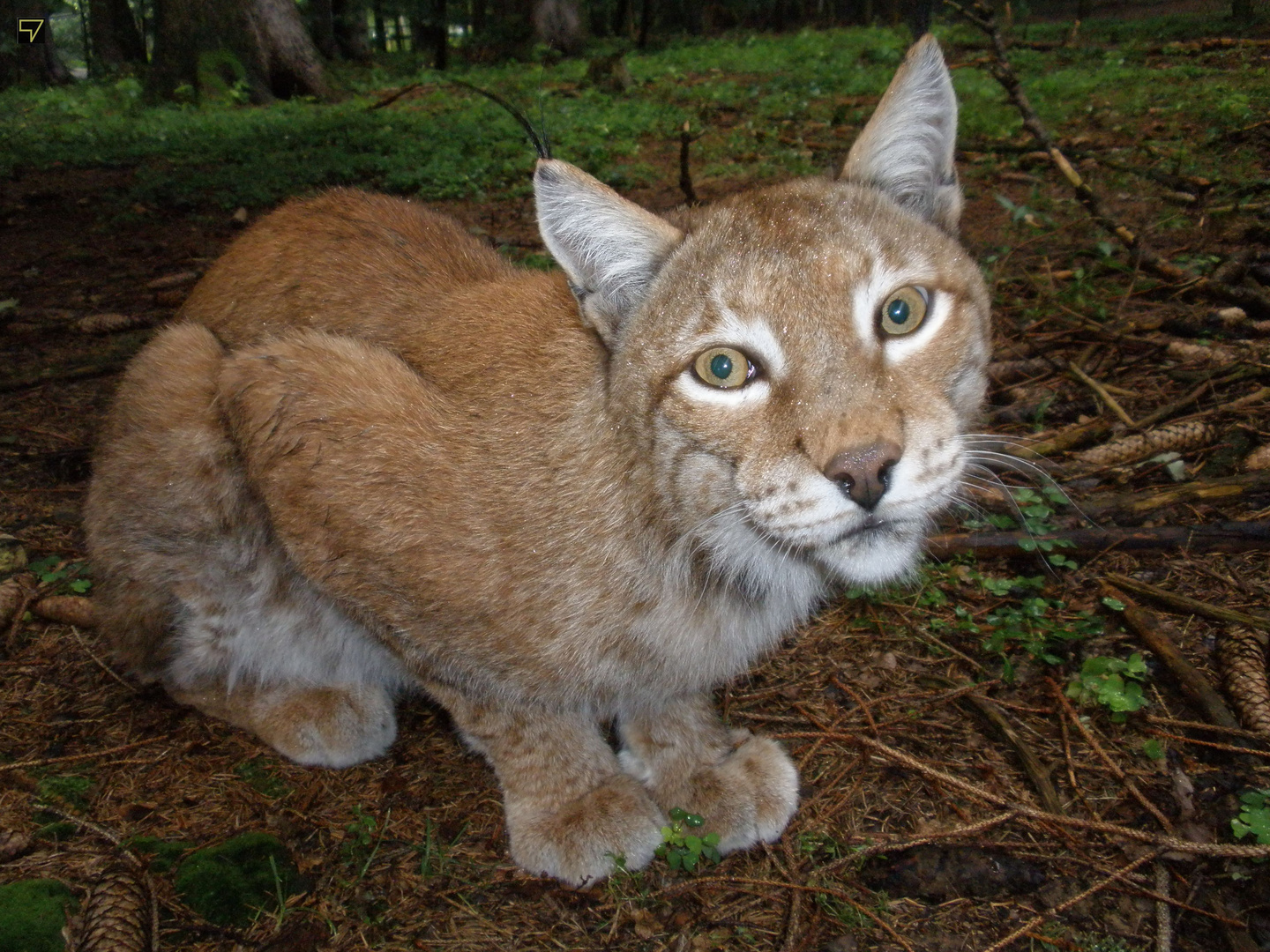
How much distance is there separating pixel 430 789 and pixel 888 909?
1.44m

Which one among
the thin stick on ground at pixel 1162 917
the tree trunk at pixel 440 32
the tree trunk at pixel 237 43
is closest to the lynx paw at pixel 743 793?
the thin stick on ground at pixel 1162 917

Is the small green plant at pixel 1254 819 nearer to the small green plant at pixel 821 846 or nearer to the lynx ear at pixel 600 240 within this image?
the small green plant at pixel 821 846

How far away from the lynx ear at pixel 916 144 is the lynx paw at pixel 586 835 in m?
2.00

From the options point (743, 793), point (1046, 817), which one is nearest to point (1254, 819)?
point (1046, 817)

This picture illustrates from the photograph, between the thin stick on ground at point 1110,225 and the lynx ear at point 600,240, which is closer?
the lynx ear at point 600,240

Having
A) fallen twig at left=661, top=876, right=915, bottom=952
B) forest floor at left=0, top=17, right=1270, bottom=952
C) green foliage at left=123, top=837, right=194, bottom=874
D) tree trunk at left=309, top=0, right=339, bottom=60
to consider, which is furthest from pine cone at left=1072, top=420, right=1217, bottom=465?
tree trunk at left=309, top=0, right=339, bottom=60

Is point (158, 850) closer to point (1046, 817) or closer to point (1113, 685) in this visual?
point (1046, 817)

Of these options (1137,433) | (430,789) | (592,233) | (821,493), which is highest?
(592,233)

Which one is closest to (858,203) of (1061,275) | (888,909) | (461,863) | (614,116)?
(888,909)

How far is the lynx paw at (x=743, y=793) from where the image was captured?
2.54 meters

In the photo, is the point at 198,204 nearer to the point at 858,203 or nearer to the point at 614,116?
the point at 614,116

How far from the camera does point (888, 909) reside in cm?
218

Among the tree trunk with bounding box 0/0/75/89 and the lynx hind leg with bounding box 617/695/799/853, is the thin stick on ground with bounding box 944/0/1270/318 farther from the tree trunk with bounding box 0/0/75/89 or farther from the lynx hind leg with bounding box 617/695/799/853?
the tree trunk with bounding box 0/0/75/89

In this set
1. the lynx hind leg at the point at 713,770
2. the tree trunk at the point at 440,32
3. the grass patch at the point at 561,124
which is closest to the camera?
the lynx hind leg at the point at 713,770
